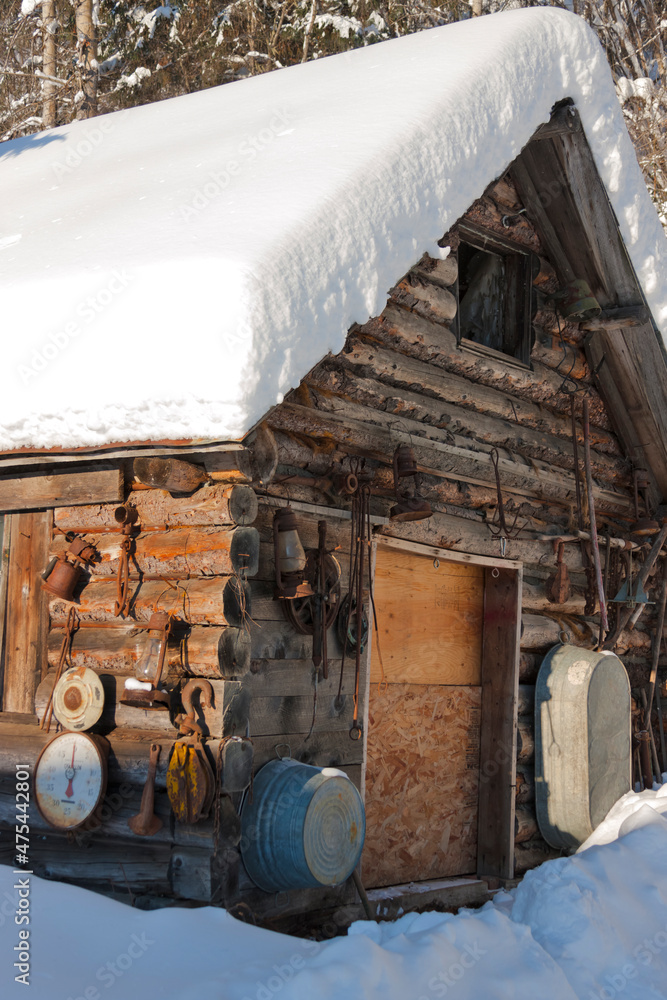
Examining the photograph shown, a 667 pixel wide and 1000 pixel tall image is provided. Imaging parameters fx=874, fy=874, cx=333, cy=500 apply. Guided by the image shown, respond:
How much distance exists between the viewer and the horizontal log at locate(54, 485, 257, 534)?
13.2 ft

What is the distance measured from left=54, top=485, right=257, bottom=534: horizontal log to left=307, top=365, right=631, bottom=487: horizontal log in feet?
3.25

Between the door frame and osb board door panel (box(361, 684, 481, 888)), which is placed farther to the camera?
the door frame

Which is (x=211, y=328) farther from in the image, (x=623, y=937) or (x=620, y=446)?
(x=620, y=446)

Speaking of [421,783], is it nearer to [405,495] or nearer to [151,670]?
[405,495]

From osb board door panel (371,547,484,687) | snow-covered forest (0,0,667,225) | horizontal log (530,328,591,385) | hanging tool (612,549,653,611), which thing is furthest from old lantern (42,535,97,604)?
snow-covered forest (0,0,667,225)

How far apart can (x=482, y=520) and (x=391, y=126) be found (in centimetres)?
274

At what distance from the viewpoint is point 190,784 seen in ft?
12.4

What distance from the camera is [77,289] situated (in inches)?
148

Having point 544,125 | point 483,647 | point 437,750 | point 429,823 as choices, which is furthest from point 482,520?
point 544,125

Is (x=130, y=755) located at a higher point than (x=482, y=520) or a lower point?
lower

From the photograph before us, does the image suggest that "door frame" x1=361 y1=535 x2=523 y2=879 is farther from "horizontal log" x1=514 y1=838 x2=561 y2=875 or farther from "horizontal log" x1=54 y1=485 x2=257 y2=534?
"horizontal log" x1=54 y1=485 x2=257 y2=534

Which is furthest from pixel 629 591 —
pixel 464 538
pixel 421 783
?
pixel 421 783

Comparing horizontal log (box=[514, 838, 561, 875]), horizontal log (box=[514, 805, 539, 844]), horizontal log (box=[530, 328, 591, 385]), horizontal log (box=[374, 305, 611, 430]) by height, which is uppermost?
horizontal log (box=[530, 328, 591, 385])

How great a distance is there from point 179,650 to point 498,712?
9.98 feet
